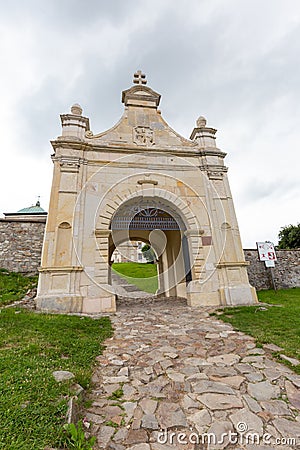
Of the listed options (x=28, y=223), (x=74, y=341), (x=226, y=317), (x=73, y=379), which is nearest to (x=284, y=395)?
(x=73, y=379)

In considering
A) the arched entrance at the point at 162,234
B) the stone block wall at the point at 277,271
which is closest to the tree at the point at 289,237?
the stone block wall at the point at 277,271

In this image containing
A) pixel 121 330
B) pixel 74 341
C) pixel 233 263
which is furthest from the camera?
pixel 233 263

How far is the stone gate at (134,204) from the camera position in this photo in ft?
24.2

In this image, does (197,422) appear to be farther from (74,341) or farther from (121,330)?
(121,330)

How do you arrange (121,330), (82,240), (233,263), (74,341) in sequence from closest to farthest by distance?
(74,341)
(121,330)
(82,240)
(233,263)

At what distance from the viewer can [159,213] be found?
35.9 feet

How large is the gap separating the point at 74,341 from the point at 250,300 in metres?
6.16

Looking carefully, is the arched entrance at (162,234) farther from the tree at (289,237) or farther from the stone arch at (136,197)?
the tree at (289,237)

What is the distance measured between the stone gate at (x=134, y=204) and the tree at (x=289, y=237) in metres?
19.2

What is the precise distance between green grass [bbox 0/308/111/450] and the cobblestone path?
0.30m

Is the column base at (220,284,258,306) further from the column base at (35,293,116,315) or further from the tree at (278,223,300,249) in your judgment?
the tree at (278,223,300,249)

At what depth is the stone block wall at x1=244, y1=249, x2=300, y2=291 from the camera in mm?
12414

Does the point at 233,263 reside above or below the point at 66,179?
below

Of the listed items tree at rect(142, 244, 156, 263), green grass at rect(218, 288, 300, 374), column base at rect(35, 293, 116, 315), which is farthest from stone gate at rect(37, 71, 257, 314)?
tree at rect(142, 244, 156, 263)
